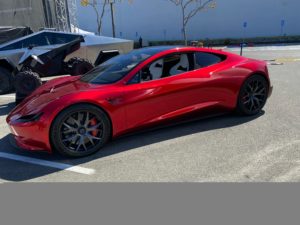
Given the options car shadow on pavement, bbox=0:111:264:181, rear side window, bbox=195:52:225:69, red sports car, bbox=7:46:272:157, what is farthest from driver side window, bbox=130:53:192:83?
car shadow on pavement, bbox=0:111:264:181

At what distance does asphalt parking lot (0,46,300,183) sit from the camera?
3293 millimetres

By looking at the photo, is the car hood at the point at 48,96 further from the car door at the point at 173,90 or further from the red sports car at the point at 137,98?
the car door at the point at 173,90

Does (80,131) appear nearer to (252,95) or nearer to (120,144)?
(120,144)

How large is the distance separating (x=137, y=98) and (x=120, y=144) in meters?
0.72

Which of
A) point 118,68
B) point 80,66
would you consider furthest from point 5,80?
point 118,68

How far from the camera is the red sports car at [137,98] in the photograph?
3.71m

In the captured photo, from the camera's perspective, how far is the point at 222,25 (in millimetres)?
26734

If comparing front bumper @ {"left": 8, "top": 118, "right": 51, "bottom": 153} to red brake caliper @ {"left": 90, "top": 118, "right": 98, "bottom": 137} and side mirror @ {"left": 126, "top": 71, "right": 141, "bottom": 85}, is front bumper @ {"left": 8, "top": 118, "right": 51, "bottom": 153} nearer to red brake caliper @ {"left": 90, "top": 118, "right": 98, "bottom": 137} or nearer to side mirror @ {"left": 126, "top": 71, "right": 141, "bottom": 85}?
red brake caliper @ {"left": 90, "top": 118, "right": 98, "bottom": 137}

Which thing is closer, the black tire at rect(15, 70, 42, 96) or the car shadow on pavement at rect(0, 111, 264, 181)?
the car shadow on pavement at rect(0, 111, 264, 181)

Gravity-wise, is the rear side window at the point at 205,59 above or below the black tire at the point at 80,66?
above

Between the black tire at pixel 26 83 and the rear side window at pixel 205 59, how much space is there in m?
4.01

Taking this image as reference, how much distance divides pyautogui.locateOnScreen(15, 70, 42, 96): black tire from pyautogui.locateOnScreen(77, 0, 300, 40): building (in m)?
22.6

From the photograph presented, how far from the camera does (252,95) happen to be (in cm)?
493

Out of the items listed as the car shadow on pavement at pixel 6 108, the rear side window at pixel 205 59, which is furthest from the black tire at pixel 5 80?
the rear side window at pixel 205 59
